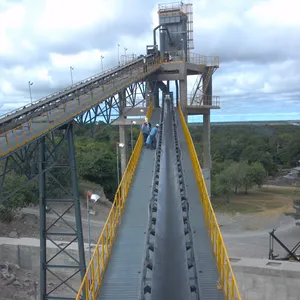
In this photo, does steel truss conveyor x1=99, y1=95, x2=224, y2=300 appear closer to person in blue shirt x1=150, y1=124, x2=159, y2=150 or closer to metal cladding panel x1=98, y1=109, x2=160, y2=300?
metal cladding panel x1=98, y1=109, x2=160, y2=300

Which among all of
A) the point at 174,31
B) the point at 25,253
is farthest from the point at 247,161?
the point at 25,253

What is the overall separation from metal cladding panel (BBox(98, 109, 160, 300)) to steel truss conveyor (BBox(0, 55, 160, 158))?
12.2 ft

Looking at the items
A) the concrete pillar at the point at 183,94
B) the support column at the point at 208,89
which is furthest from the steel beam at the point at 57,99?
the support column at the point at 208,89

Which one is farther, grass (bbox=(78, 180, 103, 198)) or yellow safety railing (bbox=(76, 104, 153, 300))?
grass (bbox=(78, 180, 103, 198))

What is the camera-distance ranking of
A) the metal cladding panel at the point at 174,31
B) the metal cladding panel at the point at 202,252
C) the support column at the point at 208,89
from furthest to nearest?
the metal cladding panel at the point at 174,31, the support column at the point at 208,89, the metal cladding panel at the point at 202,252

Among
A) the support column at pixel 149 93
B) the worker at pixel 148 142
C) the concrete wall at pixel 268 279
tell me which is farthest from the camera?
the support column at pixel 149 93

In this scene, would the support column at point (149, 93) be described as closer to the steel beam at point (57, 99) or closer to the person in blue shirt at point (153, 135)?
the steel beam at point (57, 99)

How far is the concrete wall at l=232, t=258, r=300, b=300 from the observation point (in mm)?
18344

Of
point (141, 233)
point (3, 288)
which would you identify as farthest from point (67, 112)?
point (3, 288)

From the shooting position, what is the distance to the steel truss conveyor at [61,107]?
12.6 m

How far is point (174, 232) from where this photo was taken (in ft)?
17.8

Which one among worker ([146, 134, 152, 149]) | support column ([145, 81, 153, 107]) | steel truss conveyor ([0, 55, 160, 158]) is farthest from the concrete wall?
support column ([145, 81, 153, 107])

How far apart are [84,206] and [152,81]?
548 inches

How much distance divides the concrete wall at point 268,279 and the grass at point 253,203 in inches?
929
